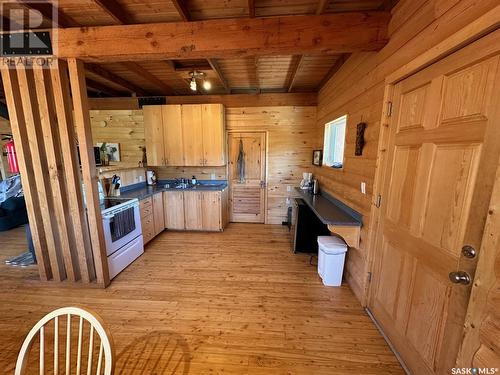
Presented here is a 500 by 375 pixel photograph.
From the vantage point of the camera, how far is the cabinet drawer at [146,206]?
11.4 ft

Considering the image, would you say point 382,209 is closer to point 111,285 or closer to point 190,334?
point 190,334

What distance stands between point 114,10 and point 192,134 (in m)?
2.41

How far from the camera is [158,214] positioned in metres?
4.01

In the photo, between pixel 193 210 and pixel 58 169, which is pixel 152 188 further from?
pixel 58 169

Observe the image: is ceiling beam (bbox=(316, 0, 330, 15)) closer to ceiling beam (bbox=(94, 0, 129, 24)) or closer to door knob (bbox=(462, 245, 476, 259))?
ceiling beam (bbox=(94, 0, 129, 24))

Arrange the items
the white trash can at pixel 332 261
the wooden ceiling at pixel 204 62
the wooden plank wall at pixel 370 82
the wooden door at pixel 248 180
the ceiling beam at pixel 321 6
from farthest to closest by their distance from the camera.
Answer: the wooden door at pixel 248 180 → the white trash can at pixel 332 261 → the wooden ceiling at pixel 204 62 → the ceiling beam at pixel 321 6 → the wooden plank wall at pixel 370 82

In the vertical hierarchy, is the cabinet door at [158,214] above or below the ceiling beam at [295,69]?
below

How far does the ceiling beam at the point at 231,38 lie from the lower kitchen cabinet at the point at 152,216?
2.17 meters

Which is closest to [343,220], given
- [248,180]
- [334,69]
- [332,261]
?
[332,261]

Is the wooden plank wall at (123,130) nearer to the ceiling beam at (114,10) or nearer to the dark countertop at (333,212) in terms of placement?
the ceiling beam at (114,10)

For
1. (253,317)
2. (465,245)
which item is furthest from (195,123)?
(465,245)

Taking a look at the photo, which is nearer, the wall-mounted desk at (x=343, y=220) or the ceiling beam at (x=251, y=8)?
the ceiling beam at (x=251, y=8)

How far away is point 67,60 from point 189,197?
2624 millimetres

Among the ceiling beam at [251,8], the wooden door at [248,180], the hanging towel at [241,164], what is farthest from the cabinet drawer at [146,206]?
the ceiling beam at [251,8]
